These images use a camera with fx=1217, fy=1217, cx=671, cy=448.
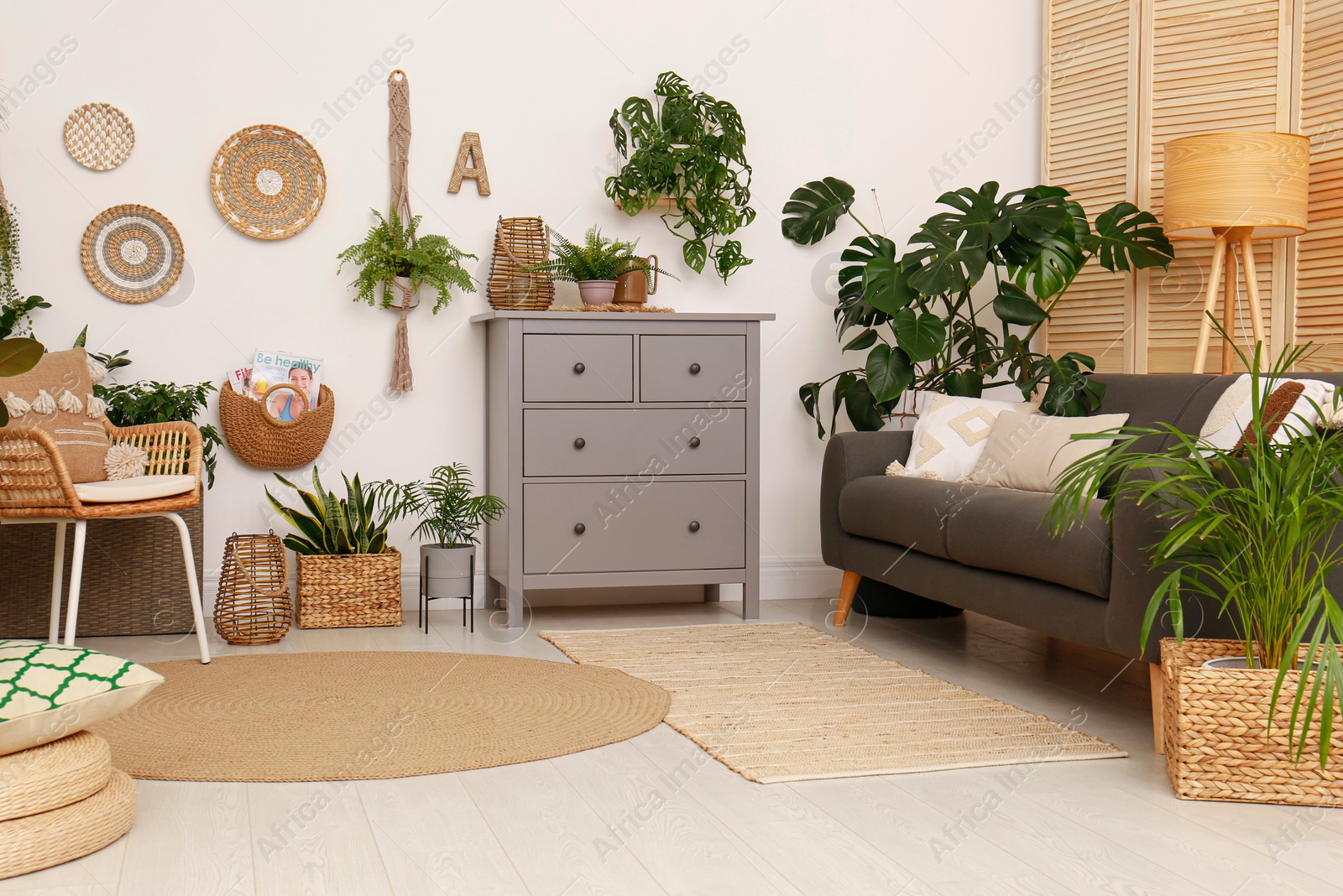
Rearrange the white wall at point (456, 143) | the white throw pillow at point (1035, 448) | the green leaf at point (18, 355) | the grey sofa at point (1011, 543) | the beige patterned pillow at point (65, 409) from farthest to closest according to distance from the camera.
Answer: the white wall at point (456, 143), the white throw pillow at point (1035, 448), the beige patterned pillow at point (65, 409), the grey sofa at point (1011, 543), the green leaf at point (18, 355)

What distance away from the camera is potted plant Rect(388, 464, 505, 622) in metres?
3.61

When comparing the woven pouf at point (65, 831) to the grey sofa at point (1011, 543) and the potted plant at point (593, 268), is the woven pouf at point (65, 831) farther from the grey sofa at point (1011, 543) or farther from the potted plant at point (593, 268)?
the potted plant at point (593, 268)

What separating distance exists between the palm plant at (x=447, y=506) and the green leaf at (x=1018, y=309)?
1702mm

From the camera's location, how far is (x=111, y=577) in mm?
3432

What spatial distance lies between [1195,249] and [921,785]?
260cm

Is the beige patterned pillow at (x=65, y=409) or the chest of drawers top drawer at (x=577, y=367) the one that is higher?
the chest of drawers top drawer at (x=577, y=367)

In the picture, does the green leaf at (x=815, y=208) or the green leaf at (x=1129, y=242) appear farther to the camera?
the green leaf at (x=815, y=208)

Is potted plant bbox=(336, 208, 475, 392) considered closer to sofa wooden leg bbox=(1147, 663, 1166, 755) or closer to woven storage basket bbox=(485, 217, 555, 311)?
woven storage basket bbox=(485, 217, 555, 311)

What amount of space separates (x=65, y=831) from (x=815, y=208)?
10.1 feet

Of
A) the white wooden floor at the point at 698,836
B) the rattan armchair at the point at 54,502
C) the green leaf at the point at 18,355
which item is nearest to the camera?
the white wooden floor at the point at 698,836

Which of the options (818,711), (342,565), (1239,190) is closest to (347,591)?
(342,565)

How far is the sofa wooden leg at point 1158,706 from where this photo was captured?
92.0 inches

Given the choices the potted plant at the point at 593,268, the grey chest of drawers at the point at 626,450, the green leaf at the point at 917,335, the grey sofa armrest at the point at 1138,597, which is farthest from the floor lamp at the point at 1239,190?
the potted plant at the point at 593,268

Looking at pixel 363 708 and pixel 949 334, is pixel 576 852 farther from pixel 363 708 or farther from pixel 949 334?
pixel 949 334
